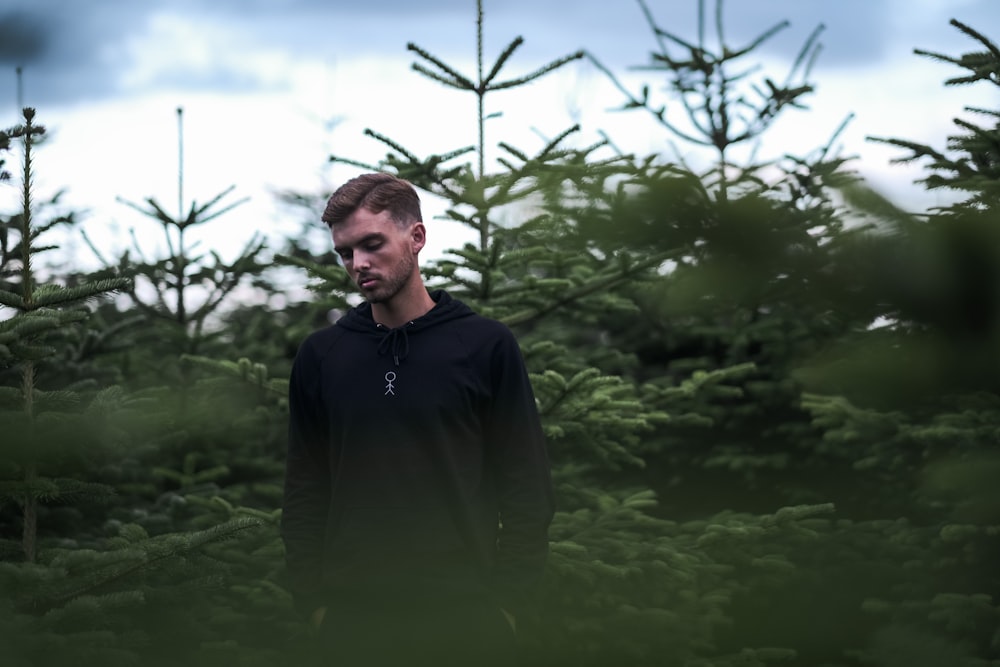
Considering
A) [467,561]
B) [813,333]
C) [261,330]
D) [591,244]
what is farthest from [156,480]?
[591,244]

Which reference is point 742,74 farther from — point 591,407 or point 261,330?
point 261,330

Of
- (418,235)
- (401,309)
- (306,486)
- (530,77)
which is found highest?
(530,77)

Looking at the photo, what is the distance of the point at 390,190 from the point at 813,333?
555cm

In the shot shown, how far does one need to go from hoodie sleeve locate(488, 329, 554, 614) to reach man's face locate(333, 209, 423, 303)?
427mm

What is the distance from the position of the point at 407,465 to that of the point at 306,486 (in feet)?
1.74

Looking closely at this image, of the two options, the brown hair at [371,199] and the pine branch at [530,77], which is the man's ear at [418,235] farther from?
the pine branch at [530,77]

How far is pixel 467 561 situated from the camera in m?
3.47

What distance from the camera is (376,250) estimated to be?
352 cm

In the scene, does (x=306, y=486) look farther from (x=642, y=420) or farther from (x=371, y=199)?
(x=642, y=420)

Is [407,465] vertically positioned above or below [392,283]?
below

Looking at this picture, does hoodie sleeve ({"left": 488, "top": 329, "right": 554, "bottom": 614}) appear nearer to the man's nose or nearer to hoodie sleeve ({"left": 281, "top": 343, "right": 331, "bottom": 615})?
the man's nose

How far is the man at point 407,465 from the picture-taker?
3.41 metres

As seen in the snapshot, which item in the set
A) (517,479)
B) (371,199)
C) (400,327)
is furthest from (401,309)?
(517,479)

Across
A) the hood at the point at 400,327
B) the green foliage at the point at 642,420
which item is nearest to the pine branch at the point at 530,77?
the green foliage at the point at 642,420
